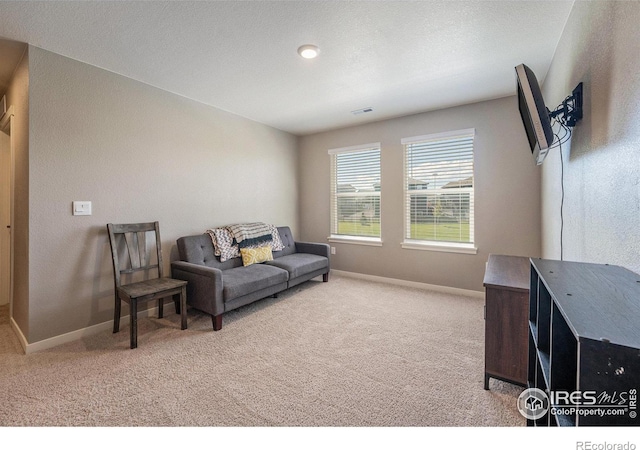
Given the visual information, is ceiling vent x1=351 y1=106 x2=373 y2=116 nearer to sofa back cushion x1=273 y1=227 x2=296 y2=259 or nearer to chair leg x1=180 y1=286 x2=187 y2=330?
sofa back cushion x1=273 y1=227 x2=296 y2=259

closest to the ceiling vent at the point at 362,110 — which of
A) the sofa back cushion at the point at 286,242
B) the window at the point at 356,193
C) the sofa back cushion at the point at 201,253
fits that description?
the window at the point at 356,193

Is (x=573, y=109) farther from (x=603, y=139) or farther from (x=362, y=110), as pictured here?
(x=362, y=110)

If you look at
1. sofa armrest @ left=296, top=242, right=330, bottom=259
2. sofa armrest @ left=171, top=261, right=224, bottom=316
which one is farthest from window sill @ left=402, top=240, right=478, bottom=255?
sofa armrest @ left=171, top=261, right=224, bottom=316

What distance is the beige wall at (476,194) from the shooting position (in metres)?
3.29

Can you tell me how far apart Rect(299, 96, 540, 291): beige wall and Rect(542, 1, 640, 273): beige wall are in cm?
132

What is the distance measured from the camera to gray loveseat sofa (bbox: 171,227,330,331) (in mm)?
2764

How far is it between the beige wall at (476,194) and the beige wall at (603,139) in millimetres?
1323

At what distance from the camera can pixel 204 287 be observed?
2795 mm

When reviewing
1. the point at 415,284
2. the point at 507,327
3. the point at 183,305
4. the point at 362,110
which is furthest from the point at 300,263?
the point at 507,327

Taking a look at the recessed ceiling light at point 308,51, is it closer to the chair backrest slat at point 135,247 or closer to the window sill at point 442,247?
the chair backrest slat at point 135,247

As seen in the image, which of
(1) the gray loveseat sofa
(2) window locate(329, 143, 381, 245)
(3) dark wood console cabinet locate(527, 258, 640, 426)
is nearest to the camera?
(3) dark wood console cabinet locate(527, 258, 640, 426)

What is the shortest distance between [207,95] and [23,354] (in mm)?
2977

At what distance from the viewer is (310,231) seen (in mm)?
5172
